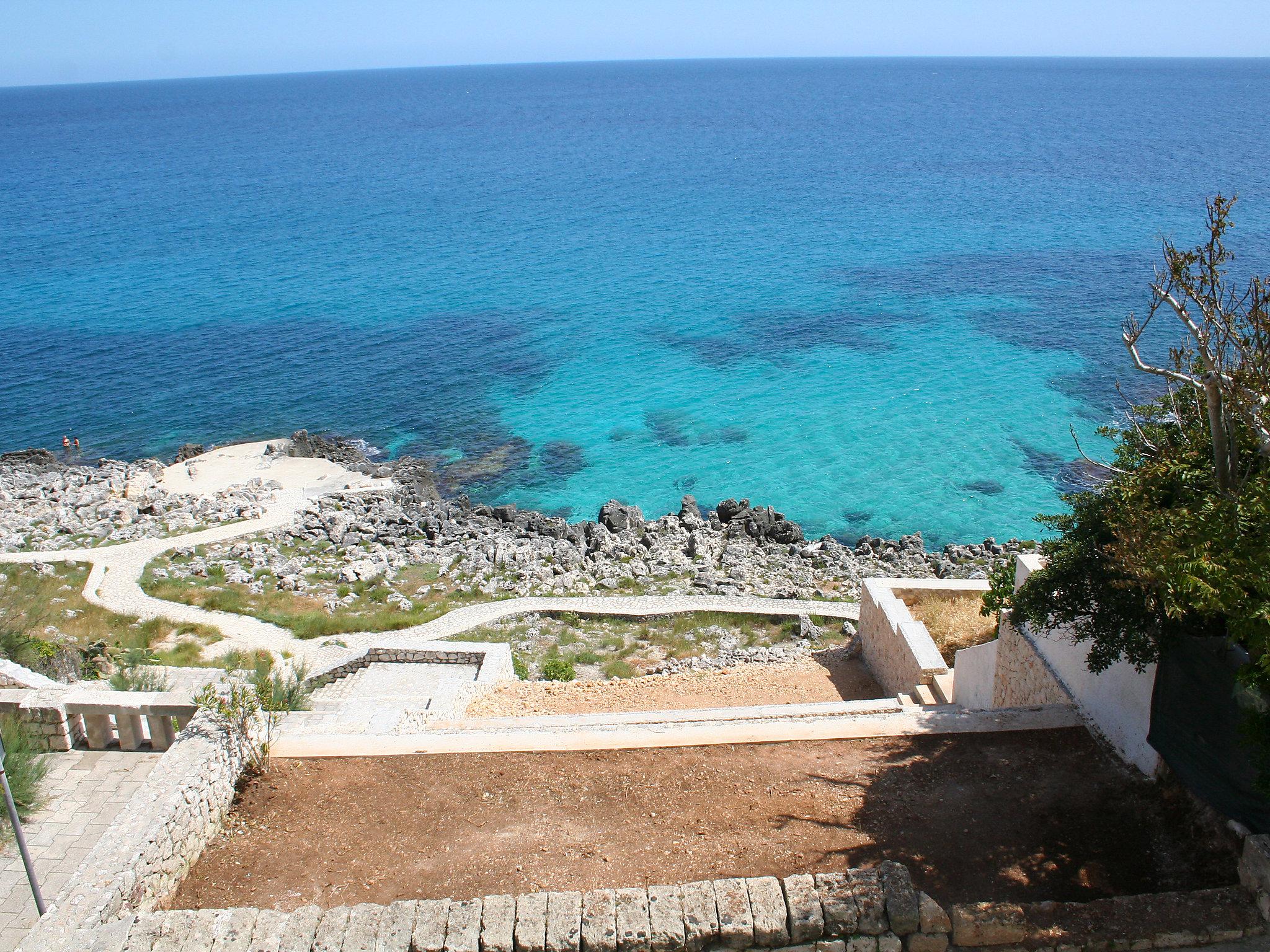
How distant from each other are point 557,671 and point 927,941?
11.8 metres

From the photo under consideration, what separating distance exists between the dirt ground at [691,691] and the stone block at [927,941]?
749 centimetres

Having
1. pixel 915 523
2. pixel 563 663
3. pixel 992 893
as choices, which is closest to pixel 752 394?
pixel 915 523

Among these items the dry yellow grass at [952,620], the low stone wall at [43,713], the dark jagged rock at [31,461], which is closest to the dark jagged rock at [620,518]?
the dry yellow grass at [952,620]

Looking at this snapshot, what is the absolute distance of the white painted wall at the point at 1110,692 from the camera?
1007cm

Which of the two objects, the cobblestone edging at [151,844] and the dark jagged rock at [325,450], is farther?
the dark jagged rock at [325,450]

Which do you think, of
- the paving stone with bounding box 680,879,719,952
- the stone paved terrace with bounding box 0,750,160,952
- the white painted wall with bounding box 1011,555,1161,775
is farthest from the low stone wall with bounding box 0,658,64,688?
the white painted wall with bounding box 1011,555,1161,775

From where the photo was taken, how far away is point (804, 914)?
7430mm

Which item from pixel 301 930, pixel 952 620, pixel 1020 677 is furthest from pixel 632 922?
pixel 952 620

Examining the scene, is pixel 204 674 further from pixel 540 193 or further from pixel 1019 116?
pixel 1019 116

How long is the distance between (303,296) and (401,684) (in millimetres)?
49940

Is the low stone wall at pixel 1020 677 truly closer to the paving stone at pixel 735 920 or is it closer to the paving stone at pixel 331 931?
the paving stone at pixel 735 920

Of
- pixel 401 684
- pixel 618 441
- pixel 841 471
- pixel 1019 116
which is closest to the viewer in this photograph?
pixel 401 684

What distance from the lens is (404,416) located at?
4238 cm

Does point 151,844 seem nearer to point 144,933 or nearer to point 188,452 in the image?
point 144,933
